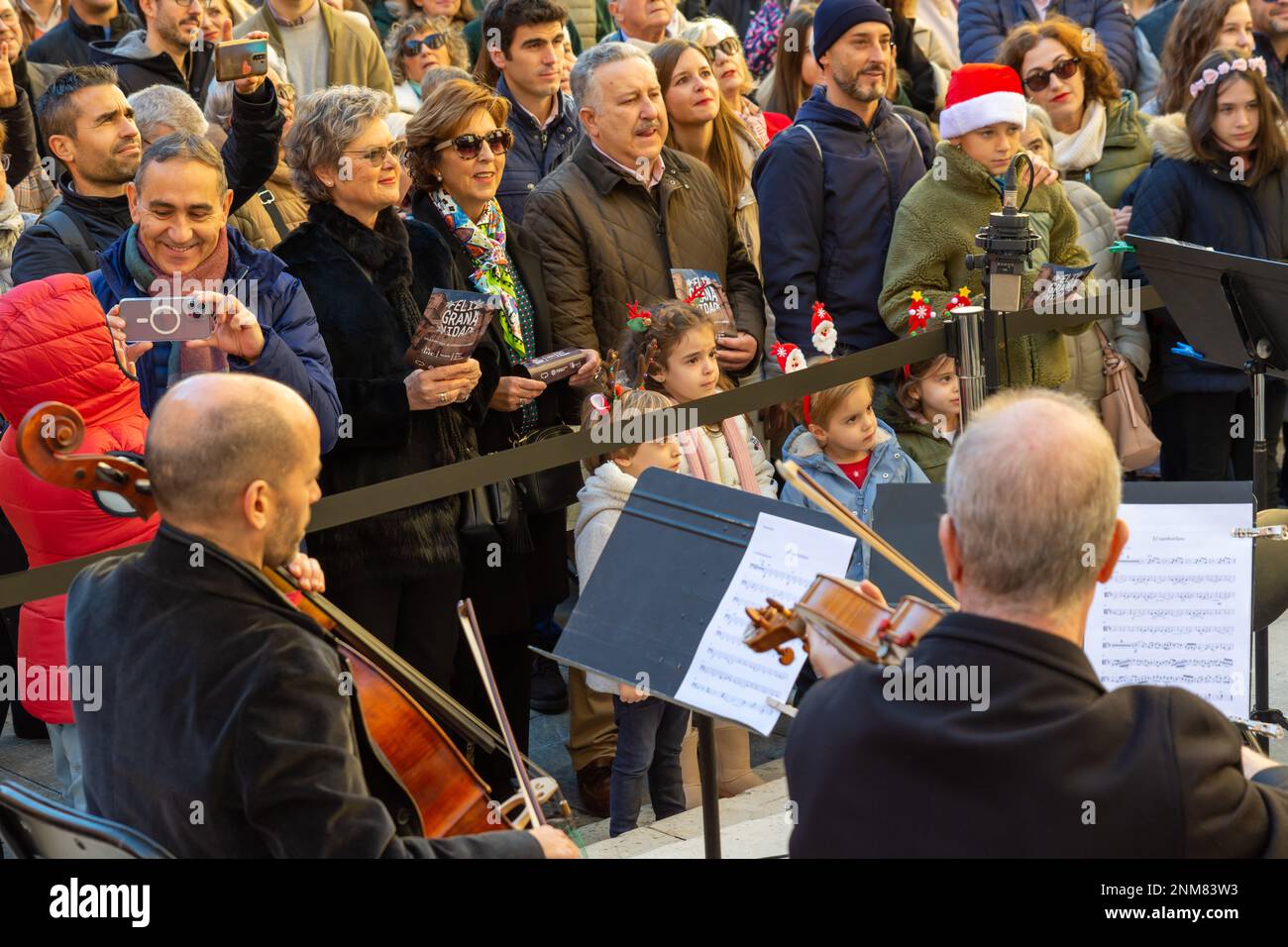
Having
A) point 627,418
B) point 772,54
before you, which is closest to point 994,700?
point 627,418

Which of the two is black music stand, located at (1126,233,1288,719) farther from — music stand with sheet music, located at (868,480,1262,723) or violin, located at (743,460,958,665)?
violin, located at (743,460,958,665)

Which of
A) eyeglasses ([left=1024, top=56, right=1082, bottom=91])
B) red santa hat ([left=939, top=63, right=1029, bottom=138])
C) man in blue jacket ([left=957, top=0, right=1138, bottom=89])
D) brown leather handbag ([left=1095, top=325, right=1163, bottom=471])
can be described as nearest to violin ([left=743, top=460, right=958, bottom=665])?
red santa hat ([left=939, top=63, right=1029, bottom=138])

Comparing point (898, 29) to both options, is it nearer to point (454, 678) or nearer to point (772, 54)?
point (772, 54)

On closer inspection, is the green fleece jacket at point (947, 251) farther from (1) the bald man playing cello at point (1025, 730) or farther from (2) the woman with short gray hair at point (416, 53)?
(1) the bald man playing cello at point (1025, 730)

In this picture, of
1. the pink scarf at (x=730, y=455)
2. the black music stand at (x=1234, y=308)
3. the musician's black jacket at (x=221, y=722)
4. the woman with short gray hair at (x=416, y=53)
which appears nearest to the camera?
the musician's black jacket at (x=221, y=722)

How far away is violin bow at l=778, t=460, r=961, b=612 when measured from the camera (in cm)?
291

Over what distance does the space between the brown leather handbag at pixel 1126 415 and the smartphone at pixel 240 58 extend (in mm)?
3193

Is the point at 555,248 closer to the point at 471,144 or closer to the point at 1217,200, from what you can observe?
the point at 471,144

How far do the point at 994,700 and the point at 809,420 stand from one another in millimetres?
2746

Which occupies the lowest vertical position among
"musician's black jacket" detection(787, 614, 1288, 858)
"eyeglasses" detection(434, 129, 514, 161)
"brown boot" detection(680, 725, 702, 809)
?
"brown boot" detection(680, 725, 702, 809)

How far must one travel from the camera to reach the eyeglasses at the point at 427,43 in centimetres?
653

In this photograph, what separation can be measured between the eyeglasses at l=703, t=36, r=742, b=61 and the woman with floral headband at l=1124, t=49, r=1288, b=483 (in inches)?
64.3

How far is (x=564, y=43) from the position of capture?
6.21 meters

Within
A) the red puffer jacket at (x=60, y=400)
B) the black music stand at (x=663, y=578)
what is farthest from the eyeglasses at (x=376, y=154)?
the black music stand at (x=663, y=578)
